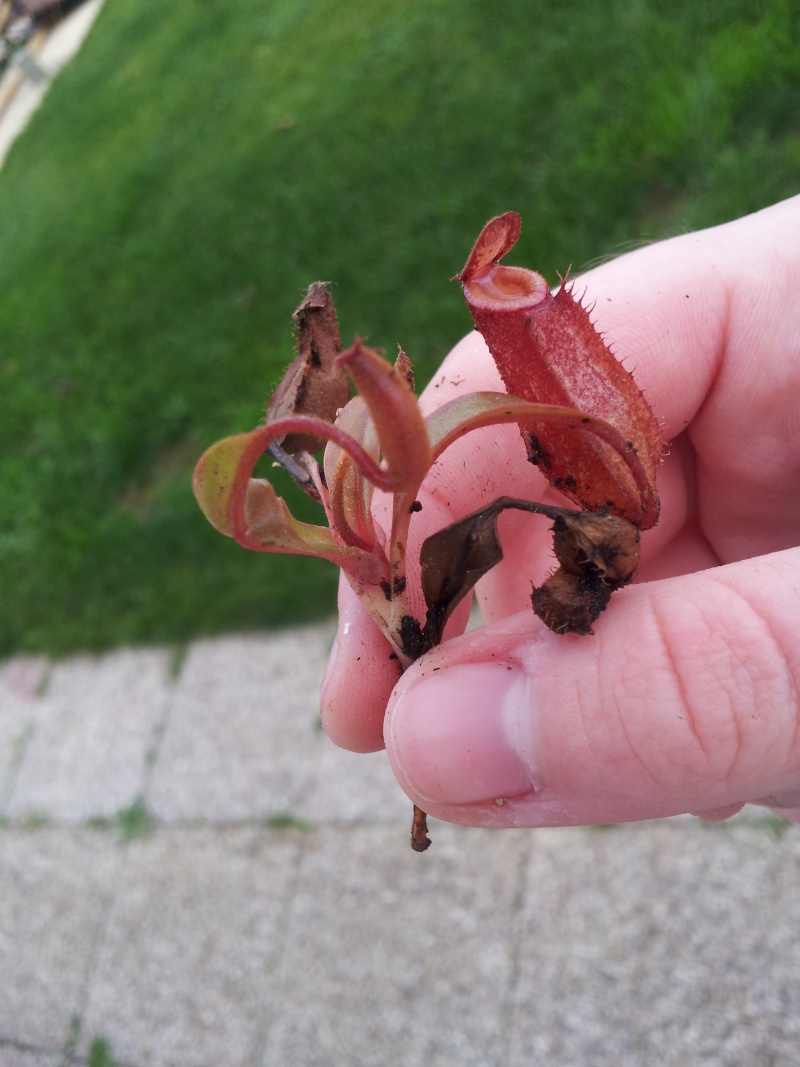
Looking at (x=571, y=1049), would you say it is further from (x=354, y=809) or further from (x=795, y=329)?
(x=795, y=329)

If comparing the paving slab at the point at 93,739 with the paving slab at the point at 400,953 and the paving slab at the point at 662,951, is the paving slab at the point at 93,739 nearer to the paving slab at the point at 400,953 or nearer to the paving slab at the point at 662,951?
the paving slab at the point at 400,953

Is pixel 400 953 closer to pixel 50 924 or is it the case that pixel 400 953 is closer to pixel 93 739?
pixel 50 924

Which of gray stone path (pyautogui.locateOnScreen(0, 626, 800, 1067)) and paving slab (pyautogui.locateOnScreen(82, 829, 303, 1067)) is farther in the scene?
paving slab (pyautogui.locateOnScreen(82, 829, 303, 1067))

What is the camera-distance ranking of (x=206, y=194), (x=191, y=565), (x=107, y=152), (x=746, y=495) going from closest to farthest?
1. (x=746, y=495)
2. (x=191, y=565)
3. (x=206, y=194)
4. (x=107, y=152)

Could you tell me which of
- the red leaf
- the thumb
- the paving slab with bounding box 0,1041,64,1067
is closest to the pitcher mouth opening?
the red leaf

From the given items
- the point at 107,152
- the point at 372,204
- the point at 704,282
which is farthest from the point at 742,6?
the point at 107,152

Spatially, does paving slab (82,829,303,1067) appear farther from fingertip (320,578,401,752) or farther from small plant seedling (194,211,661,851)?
small plant seedling (194,211,661,851)

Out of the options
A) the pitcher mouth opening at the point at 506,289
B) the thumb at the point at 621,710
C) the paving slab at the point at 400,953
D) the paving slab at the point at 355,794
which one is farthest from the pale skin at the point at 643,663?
the paving slab at the point at 355,794
